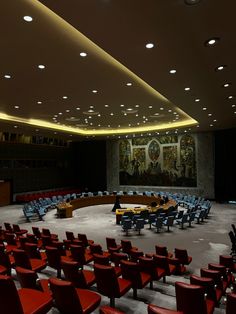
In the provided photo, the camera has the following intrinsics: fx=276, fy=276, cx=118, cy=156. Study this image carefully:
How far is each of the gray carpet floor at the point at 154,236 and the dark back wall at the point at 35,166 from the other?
14.6 ft

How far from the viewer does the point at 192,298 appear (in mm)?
4121

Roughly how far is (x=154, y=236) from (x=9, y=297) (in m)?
10.6

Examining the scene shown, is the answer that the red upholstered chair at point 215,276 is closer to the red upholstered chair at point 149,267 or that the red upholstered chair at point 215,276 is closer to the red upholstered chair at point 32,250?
the red upholstered chair at point 149,267

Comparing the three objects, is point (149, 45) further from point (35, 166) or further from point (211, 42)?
point (35, 166)

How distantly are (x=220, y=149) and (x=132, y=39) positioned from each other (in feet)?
66.9

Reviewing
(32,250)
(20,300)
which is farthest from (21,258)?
(20,300)

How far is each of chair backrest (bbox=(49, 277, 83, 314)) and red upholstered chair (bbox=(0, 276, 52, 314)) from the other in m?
0.21

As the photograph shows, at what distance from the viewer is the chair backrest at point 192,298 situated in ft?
13.4

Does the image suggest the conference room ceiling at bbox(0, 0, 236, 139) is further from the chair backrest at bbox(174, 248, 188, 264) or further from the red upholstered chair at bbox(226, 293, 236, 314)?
the chair backrest at bbox(174, 248, 188, 264)

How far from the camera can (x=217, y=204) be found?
76.5ft

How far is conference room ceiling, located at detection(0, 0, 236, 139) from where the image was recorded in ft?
18.0

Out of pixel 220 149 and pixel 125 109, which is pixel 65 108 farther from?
pixel 220 149

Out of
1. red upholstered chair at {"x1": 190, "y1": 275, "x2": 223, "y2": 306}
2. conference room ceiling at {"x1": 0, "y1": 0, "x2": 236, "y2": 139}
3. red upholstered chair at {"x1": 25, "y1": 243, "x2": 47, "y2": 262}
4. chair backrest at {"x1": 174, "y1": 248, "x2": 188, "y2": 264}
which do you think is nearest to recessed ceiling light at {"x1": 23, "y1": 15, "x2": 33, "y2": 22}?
conference room ceiling at {"x1": 0, "y1": 0, "x2": 236, "y2": 139}

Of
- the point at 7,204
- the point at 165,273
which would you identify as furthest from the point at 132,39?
the point at 7,204
